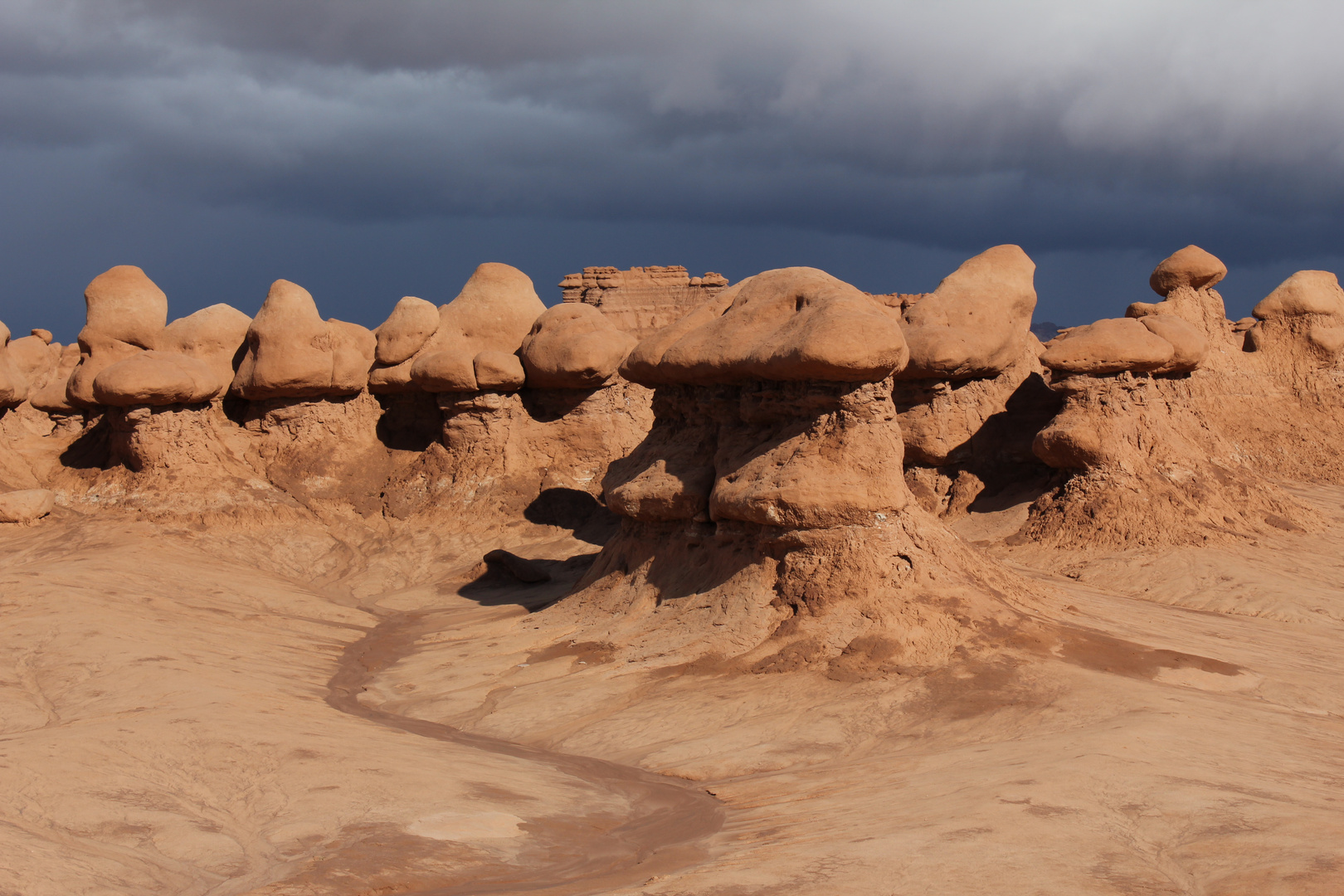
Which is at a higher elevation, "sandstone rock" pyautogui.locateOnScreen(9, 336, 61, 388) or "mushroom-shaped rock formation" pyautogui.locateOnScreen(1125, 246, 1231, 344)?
"mushroom-shaped rock formation" pyautogui.locateOnScreen(1125, 246, 1231, 344)

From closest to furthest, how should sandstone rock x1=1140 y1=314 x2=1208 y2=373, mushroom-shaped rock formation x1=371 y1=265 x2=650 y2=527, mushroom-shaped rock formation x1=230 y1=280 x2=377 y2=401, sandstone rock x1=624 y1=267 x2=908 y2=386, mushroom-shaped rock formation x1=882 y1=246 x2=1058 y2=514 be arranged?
sandstone rock x1=624 y1=267 x2=908 y2=386 < sandstone rock x1=1140 y1=314 x2=1208 y2=373 < mushroom-shaped rock formation x1=882 y1=246 x2=1058 y2=514 < mushroom-shaped rock formation x1=371 y1=265 x2=650 y2=527 < mushroom-shaped rock formation x1=230 y1=280 x2=377 y2=401

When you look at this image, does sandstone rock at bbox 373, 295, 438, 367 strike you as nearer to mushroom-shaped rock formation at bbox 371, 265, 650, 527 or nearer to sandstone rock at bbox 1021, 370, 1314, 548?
mushroom-shaped rock formation at bbox 371, 265, 650, 527

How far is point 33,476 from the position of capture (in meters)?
15.0

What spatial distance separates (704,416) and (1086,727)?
4.90 meters

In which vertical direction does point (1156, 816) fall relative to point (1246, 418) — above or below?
below

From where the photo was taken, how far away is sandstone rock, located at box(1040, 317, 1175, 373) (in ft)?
41.4

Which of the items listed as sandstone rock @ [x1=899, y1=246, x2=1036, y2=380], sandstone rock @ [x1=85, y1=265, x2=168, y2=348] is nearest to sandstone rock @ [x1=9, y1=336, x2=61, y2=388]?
sandstone rock @ [x1=85, y1=265, x2=168, y2=348]

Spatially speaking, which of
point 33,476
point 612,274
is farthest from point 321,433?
point 612,274

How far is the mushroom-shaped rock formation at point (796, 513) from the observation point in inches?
324

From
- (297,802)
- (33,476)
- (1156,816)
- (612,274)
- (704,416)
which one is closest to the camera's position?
(1156,816)

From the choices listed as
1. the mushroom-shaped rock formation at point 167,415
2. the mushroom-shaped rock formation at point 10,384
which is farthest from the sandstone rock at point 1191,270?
the mushroom-shaped rock formation at point 10,384

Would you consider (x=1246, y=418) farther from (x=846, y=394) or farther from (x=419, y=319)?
(x=419, y=319)

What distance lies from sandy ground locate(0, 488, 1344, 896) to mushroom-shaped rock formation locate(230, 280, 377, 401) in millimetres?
4888

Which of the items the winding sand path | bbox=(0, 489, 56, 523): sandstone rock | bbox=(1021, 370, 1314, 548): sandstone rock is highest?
bbox=(1021, 370, 1314, 548): sandstone rock
